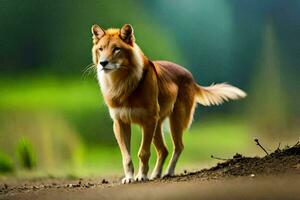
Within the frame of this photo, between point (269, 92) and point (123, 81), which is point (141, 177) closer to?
point (123, 81)

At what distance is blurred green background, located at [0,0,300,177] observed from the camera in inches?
169

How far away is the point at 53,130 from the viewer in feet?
14.4

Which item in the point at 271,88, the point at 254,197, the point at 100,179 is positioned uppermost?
the point at 271,88

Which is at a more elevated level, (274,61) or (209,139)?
(274,61)

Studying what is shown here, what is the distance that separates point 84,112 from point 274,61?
141 centimetres

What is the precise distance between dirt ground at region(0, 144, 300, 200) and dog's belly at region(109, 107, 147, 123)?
16.0 inches

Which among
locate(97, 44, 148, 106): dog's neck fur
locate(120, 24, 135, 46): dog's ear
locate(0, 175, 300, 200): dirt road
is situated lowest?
locate(0, 175, 300, 200): dirt road

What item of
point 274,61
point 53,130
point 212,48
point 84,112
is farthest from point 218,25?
point 53,130

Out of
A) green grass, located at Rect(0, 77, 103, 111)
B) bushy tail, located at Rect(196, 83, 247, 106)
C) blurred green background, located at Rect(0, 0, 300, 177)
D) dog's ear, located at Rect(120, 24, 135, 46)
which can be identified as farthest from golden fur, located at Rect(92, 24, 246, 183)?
green grass, located at Rect(0, 77, 103, 111)

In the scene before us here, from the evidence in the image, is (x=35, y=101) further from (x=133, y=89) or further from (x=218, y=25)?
(x=218, y=25)

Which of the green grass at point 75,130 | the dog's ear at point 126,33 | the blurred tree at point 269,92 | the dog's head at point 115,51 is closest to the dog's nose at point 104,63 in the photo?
the dog's head at point 115,51

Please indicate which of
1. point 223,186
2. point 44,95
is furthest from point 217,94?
point 223,186

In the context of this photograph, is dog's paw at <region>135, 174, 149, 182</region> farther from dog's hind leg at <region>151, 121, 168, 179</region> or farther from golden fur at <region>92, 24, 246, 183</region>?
dog's hind leg at <region>151, 121, 168, 179</region>

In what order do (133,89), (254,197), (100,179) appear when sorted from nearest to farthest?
(254,197)
(133,89)
(100,179)
